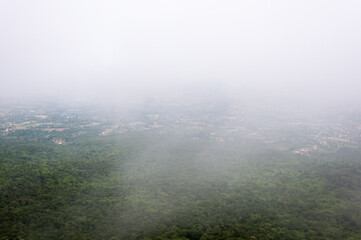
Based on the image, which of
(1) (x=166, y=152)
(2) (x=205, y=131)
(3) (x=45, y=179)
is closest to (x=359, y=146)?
(2) (x=205, y=131)

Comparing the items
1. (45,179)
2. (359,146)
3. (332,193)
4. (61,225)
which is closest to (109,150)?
(45,179)

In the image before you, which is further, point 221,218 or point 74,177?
point 74,177

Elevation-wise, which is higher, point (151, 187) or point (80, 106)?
point (80, 106)

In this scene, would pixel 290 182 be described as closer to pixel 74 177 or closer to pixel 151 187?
pixel 151 187

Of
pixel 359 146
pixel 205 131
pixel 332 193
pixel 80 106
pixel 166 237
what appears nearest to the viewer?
pixel 166 237

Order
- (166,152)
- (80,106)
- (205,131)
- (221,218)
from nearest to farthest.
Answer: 1. (221,218)
2. (166,152)
3. (205,131)
4. (80,106)

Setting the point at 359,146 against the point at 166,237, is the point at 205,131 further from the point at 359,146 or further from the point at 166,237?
the point at 166,237
